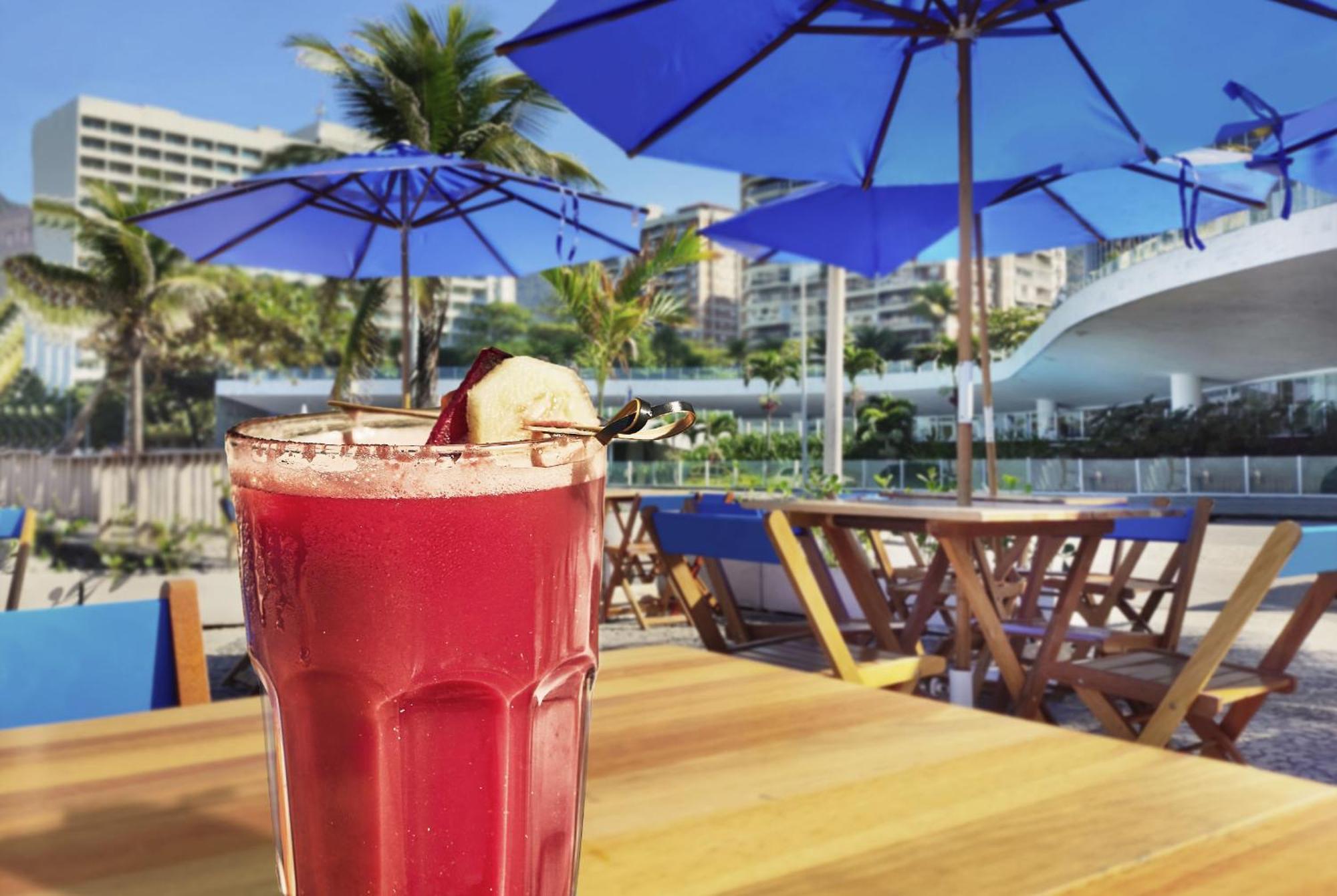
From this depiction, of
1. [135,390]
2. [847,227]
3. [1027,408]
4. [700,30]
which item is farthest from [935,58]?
[1027,408]

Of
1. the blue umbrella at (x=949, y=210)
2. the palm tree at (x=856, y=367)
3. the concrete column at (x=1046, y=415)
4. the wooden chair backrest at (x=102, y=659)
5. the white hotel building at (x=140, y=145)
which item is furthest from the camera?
the white hotel building at (x=140, y=145)

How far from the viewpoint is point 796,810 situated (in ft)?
1.80

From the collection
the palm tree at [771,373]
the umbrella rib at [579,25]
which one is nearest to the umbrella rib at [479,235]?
the umbrella rib at [579,25]

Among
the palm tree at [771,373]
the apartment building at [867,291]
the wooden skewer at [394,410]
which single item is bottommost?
the wooden skewer at [394,410]

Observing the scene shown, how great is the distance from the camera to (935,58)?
3.62 m

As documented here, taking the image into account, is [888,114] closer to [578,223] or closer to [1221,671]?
[578,223]

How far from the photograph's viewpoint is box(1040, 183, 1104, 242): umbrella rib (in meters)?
5.30

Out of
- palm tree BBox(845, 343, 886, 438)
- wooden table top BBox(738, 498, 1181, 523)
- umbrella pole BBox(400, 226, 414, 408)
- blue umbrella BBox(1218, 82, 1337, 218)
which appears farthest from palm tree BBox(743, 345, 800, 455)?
wooden table top BBox(738, 498, 1181, 523)

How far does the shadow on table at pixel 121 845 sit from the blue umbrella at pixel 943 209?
4.68 m

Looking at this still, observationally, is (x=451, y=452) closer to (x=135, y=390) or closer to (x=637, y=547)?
(x=637, y=547)

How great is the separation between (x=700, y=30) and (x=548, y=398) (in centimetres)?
298

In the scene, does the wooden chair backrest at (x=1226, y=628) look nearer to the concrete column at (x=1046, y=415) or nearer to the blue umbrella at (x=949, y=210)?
the blue umbrella at (x=949, y=210)

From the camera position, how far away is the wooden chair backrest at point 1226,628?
1.70 meters

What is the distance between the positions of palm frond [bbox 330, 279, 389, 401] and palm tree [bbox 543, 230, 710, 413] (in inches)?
109
